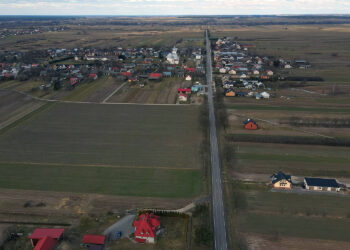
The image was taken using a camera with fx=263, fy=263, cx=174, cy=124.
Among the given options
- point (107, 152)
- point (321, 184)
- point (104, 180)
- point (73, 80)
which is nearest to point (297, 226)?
point (321, 184)

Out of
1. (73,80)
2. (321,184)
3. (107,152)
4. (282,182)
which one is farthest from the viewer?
(73,80)

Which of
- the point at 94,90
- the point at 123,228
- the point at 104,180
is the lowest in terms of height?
the point at 123,228

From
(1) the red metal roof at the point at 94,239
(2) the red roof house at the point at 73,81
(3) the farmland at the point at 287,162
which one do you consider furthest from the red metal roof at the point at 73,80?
(1) the red metal roof at the point at 94,239

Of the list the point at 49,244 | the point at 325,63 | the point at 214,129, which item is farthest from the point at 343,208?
the point at 325,63

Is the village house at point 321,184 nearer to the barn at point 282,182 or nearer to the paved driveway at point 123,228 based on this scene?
the barn at point 282,182

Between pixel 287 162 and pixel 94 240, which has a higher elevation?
pixel 287 162

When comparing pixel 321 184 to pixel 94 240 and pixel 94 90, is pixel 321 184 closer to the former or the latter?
pixel 94 240

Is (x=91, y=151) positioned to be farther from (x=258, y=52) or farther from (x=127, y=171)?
(x=258, y=52)
